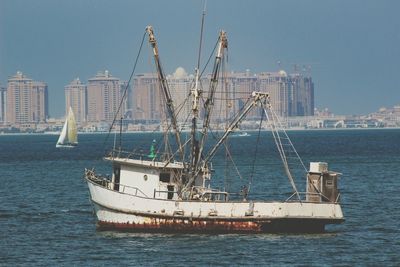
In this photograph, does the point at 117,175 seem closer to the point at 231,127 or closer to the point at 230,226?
the point at 231,127

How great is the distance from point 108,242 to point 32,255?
12.3ft

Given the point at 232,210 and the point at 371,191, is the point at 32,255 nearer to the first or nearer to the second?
the point at 232,210

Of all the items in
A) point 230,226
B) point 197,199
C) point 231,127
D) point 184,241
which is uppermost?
point 231,127

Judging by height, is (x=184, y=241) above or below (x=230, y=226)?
below

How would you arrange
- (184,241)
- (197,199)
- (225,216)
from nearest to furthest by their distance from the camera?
1. (184,241)
2. (225,216)
3. (197,199)

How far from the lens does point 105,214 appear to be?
56750 millimetres

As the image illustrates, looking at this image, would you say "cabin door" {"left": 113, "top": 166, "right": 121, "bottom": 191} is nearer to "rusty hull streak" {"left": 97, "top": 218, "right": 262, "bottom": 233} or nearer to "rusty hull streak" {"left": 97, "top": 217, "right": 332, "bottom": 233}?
"rusty hull streak" {"left": 97, "top": 218, "right": 262, "bottom": 233}

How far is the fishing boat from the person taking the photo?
5334 cm

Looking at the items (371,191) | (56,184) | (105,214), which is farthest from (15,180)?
(105,214)

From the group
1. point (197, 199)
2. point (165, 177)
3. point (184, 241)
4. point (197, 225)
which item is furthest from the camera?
point (165, 177)

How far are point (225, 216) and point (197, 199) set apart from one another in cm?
206

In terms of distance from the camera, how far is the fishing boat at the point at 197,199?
53344 millimetres

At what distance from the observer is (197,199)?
181 ft

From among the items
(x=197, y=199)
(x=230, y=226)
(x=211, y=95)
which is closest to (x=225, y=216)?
(x=230, y=226)
